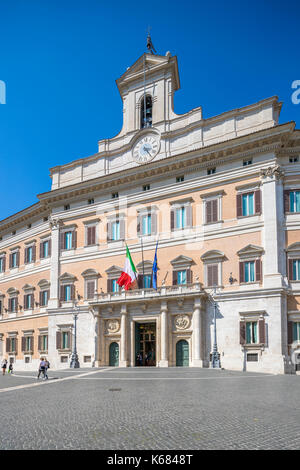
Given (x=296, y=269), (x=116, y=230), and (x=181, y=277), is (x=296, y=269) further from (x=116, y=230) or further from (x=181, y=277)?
(x=116, y=230)

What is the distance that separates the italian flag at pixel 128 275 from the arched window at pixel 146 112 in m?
11.3

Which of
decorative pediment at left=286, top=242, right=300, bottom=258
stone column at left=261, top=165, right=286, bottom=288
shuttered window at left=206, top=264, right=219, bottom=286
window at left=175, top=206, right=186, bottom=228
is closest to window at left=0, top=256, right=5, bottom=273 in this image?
window at left=175, top=206, right=186, bottom=228

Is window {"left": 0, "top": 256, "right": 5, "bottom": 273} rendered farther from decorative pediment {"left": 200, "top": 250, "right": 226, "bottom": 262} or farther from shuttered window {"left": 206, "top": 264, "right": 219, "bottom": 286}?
shuttered window {"left": 206, "top": 264, "right": 219, "bottom": 286}

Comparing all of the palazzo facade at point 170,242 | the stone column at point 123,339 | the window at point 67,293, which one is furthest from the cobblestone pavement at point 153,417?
the window at point 67,293

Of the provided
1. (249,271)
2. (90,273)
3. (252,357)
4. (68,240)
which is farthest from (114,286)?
(252,357)

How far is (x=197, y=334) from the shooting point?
3091cm

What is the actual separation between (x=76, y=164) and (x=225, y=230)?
1595 centimetres

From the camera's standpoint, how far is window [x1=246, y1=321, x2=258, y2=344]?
29.3 metres

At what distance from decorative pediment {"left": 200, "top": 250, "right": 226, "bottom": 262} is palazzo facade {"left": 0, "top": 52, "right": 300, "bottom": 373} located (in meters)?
0.10

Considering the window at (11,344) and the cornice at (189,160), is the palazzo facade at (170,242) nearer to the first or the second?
the cornice at (189,160)

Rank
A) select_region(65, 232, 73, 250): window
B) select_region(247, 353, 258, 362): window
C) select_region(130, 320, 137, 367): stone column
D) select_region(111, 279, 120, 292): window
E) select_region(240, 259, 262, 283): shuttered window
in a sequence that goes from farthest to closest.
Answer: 1. select_region(65, 232, 73, 250): window
2. select_region(111, 279, 120, 292): window
3. select_region(130, 320, 137, 367): stone column
4. select_region(240, 259, 262, 283): shuttered window
5. select_region(247, 353, 258, 362): window

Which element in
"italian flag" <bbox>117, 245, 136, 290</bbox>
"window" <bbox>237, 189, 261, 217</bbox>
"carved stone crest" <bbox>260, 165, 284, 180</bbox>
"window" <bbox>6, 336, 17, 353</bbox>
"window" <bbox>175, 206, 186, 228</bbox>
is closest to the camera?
"carved stone crest" <bbox>260, 165, 284, 180</bbox>

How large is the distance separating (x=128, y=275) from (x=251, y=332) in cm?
986
